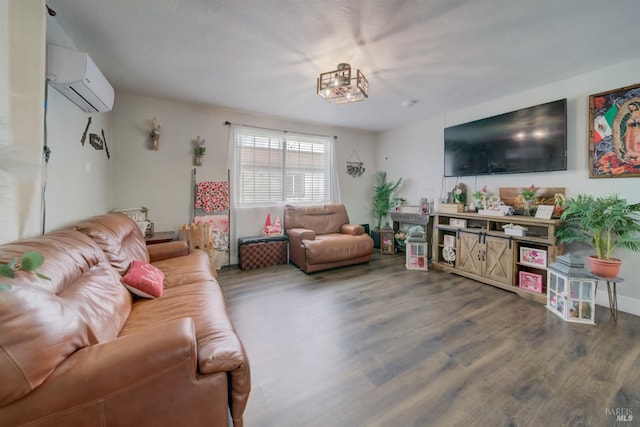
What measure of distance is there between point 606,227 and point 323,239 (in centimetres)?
301

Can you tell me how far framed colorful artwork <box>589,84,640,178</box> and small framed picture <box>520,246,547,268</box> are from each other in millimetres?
960

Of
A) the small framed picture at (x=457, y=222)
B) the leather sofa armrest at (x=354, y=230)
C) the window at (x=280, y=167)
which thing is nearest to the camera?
the small framed picture at (x=457, y=222)

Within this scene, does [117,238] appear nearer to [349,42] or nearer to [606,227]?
[349,42]

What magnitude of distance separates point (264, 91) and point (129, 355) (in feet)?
9.87

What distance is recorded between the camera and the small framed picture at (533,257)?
2639 mm

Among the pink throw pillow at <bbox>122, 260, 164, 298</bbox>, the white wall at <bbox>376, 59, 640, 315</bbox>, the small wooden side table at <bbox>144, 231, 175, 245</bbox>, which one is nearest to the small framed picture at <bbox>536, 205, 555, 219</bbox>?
the white wall at <bbox>376, 59, 640, 315</bbox>

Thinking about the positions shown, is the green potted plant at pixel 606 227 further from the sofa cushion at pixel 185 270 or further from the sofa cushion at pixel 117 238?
the sofa cushion at pixel 117 238

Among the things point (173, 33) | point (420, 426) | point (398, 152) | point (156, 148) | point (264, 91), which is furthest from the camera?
point (398, 152)

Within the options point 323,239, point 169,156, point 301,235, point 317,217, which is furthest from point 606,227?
point 169,156

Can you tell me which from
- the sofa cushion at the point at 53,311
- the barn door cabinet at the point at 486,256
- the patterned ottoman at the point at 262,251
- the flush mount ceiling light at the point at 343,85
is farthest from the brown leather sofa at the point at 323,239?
the sofa cushion at the point at 53,311

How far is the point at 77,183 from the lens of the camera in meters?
2.24

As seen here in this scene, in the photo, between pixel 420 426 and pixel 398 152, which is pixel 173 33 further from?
pixel 398 152

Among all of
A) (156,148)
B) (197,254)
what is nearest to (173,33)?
(156,148)

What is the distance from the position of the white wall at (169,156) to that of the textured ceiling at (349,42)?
329 millimetres
